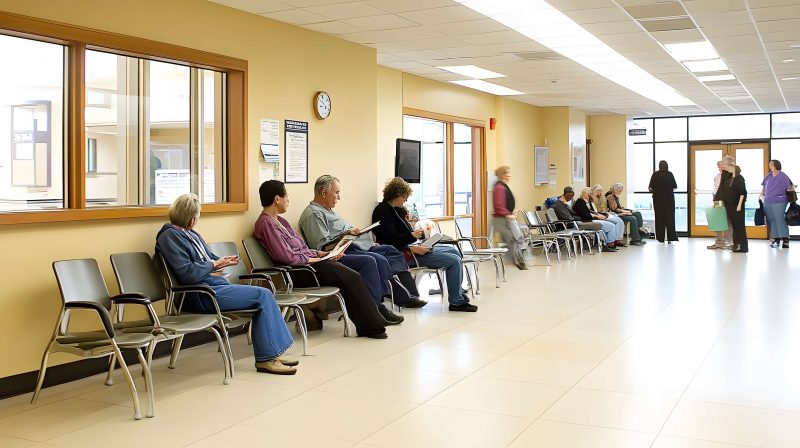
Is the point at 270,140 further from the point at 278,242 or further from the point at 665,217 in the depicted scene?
the point at 665,217

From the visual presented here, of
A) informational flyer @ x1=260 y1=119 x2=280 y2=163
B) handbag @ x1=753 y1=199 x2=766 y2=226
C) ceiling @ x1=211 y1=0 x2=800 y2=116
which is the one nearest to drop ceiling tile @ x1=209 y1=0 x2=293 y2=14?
ceiling @ x1=211 y1=0 x2=800 y2=116

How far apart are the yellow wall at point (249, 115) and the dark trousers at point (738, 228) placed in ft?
21.5

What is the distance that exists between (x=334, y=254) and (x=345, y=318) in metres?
0.55

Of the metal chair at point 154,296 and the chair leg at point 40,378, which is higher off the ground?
the metal chair at point 154,296

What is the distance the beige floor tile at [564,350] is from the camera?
5379 mm

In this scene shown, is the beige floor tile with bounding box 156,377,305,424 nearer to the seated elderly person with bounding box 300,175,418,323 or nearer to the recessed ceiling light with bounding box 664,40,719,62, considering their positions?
the seated elderly person with bounding box 300,175,418,323

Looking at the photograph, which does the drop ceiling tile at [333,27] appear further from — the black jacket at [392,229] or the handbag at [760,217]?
the handbag at [760,217]

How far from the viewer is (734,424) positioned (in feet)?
12.6

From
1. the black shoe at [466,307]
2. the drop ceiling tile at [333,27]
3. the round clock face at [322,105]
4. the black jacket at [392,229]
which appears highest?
the drop ceiling tile at [333,27]

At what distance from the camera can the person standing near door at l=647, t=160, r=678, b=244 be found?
15.3m

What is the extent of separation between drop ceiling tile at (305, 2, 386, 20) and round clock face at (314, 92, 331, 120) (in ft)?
2.71

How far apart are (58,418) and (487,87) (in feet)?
31.5

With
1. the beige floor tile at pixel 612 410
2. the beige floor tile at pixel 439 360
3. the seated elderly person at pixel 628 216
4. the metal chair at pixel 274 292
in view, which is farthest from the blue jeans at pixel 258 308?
the seated elderly person at pixel 628 216

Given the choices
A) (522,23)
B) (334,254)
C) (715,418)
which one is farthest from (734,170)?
(715,418)
